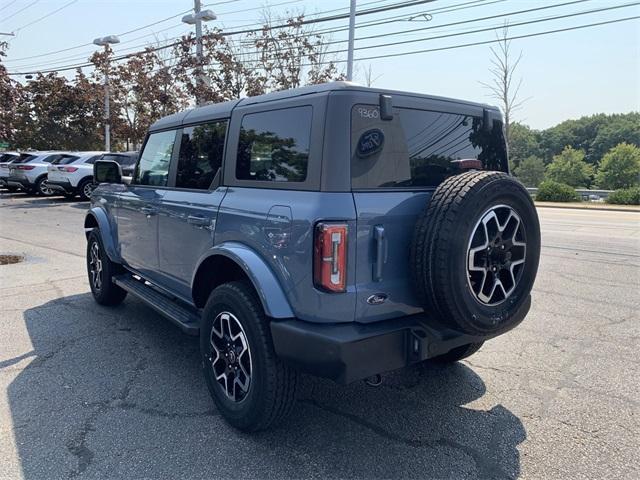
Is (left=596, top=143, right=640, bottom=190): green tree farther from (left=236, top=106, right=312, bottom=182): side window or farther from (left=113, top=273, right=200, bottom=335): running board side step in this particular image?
(left=236, top=106, right=312, bottom=182): side window

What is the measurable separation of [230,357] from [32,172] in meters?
20.0

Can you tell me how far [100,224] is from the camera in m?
5.25

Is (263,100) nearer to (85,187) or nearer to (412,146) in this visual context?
(412,146)

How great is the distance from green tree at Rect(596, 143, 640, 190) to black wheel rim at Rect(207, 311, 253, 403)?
7784 cm

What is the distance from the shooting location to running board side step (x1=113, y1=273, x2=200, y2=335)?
349 centimetres

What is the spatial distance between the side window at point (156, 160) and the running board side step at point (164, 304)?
960 millimetres

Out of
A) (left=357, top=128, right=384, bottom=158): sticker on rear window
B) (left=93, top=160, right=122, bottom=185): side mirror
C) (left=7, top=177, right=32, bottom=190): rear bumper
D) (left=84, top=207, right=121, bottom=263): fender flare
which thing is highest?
(left=357, top=128, right=384, bottom=158): sticker on rear window

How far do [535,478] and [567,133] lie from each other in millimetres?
117216

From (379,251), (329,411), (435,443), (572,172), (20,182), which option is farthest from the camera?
(572,172)

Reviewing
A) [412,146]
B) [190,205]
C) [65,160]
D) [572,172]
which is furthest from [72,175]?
[572,172]

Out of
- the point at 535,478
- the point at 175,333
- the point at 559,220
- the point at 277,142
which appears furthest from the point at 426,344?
the point at 559,220

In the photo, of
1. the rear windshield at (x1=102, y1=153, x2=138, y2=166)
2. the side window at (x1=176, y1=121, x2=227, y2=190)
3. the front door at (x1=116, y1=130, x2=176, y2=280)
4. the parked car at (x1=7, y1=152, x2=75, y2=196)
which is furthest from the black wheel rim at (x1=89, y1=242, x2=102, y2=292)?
the parked car at (x1=7, y1=152, x2=75, y2=196)

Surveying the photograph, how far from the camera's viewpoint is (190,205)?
3555mm

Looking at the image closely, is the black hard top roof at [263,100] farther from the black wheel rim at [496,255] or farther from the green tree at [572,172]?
the green tree at [572,172]
